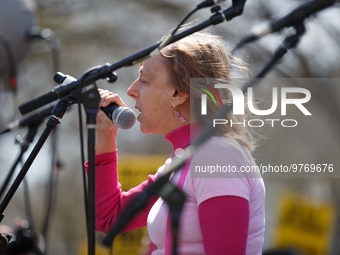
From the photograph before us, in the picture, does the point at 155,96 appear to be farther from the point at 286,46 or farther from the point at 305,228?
the point at 305,228

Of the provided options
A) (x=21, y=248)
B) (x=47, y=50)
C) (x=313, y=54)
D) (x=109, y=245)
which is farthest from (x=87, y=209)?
(x=47, y=50)

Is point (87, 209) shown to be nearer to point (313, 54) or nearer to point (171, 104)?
point (171, 104)

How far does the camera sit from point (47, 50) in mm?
10195

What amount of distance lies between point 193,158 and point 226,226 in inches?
12.3

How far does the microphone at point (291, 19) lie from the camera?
1.22 m

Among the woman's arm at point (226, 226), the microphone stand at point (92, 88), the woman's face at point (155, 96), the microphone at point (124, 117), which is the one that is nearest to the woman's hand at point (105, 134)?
the woman's face at point (155, 96)

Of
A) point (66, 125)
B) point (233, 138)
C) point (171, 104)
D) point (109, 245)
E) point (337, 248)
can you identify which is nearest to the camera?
point (109, 245)

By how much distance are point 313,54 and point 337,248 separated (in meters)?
5.45

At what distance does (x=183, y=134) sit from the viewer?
5.94ft

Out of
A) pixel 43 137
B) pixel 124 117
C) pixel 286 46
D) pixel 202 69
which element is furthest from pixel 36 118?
pixel 286 46

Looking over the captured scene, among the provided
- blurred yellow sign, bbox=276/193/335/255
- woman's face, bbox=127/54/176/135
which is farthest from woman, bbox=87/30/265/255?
blurred yellow sign, bbox=276/193/335/255

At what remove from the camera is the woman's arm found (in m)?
1.36

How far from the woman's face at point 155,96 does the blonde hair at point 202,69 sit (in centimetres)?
4

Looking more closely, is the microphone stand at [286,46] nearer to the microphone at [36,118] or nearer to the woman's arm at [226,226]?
the woman's arm at [226,226]
